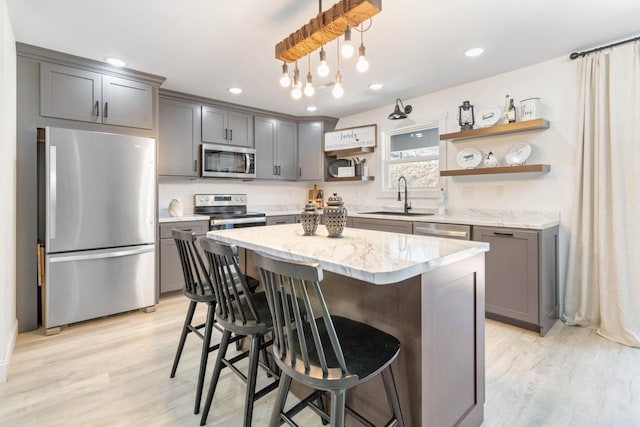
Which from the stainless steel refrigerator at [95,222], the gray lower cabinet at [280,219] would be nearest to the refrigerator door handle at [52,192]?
the stainless steel refrigerator at [95,222]

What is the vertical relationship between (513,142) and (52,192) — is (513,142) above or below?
above

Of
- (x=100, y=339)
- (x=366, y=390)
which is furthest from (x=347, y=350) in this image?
(x=100, y=339)

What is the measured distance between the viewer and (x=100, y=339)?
103 inches

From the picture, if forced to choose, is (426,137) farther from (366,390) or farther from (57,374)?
(57,374)

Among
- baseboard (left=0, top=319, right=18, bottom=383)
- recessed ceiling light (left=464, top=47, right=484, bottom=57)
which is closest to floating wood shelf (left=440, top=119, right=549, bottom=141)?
recessed ceiling light (left=464, top=47, right=484, bottom=57)

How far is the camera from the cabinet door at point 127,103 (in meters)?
3.01

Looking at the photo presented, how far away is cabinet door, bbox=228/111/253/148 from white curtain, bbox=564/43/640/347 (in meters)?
3.66

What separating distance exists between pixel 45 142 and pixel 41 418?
2128mm

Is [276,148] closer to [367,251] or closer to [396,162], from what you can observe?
[396,162]

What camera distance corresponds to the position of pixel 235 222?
4.01 meters

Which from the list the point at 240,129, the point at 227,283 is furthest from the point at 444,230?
the point at 240,129

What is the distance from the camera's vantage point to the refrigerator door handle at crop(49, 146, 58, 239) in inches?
104

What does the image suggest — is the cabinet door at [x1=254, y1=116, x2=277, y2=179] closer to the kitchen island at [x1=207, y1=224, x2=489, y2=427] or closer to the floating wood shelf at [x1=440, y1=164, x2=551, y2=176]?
the floating wood shelf at [x1=440, y1=164, x2=551, y2=176]

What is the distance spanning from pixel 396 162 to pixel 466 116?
1139 mm
